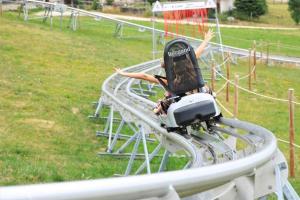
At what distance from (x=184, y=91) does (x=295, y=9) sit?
5797cm

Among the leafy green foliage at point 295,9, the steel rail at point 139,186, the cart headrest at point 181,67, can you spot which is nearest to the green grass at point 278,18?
the leafy green foliage at point 295,9

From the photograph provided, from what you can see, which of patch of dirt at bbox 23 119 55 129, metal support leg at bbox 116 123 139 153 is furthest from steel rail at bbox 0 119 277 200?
patch of dirt at bbox 23 119 55 129

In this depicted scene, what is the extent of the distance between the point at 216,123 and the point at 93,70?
12768 millimetres

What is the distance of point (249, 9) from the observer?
64250mm

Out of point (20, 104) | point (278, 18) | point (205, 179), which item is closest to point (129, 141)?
point (20, 104)

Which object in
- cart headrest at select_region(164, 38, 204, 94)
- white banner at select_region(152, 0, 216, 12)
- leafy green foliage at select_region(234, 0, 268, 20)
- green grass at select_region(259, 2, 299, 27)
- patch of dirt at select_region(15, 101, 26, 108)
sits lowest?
green grass at select_region(259, 2, 299, 27)

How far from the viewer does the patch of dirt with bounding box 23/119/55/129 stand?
1130 centimetres

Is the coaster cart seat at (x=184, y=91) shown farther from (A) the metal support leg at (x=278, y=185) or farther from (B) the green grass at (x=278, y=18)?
(B) the green grass at (x=278, y=18)

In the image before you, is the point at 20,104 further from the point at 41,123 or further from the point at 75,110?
the point at 41,123

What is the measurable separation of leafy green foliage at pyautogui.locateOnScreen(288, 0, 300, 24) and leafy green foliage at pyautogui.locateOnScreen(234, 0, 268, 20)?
9.59 feet

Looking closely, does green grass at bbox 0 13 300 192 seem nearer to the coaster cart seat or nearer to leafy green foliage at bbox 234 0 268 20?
the coaster cart seat

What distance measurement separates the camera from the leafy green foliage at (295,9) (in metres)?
61.4

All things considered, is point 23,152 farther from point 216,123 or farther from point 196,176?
point 196,176

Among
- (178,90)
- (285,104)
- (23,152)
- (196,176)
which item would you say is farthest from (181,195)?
(285,104)
